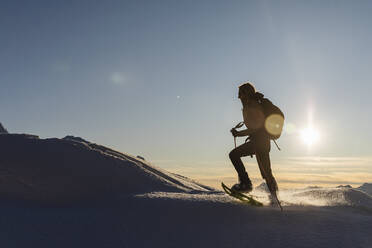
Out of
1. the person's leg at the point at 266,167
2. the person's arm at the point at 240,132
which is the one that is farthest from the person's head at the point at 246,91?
the person's leg at the point at 266,167

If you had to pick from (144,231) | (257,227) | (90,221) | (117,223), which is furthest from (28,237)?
(257,227)

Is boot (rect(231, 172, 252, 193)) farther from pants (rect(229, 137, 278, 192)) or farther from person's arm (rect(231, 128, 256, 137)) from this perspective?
person's arm (rect(231, 128, 256, 137))

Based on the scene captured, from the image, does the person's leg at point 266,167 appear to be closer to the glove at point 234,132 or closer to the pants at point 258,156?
the pants at point 258,156

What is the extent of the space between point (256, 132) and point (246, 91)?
3.33 ft

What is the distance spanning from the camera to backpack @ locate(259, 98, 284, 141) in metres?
6.94

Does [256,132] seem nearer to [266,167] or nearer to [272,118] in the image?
[272,118]

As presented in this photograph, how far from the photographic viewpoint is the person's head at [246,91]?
23.5ft

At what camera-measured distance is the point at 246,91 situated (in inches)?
282

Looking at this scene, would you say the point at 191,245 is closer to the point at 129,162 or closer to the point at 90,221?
the point at 90,221

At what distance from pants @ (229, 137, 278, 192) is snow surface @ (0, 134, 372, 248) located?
0.57m

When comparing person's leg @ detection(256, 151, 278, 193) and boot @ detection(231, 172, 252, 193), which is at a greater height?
person's leg @ detection(256, 151, 278, 193)

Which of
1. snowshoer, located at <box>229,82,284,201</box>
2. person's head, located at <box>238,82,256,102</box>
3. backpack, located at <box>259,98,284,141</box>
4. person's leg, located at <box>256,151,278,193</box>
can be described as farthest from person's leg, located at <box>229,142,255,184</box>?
person's head, located at <box>238,82,256,102</box>

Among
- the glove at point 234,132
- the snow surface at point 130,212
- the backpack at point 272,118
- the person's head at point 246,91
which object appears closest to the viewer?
the snow surface at point 130,212

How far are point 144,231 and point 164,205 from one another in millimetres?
1098
